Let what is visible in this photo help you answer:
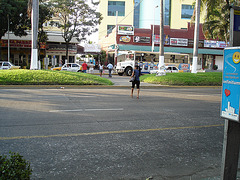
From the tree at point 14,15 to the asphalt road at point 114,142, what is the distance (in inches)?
957

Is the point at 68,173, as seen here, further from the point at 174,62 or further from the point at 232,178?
the point at 174,62

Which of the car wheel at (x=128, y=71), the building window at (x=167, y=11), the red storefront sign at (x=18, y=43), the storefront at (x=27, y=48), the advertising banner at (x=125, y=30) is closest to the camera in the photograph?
the car wheel at (x=128, y=71)

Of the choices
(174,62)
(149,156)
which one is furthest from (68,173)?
(174,62)

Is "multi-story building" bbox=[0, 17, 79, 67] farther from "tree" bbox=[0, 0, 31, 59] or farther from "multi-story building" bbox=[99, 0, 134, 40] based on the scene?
"multi-story building" bbox=[99, 0, 134, 40]

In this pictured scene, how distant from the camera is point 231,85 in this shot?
3.12 meters

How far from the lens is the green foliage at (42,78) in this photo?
16.4 meters

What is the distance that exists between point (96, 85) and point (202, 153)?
13366mm

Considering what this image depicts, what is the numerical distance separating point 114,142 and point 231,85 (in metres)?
3.08

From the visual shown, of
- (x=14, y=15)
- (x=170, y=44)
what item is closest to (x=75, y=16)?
(x=14, y=15)

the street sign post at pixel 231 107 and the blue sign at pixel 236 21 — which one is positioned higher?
the blue sign at pixel 236 21

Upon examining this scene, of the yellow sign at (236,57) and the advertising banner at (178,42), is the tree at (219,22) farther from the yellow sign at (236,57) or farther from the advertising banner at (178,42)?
the yellow sign at (236,57)

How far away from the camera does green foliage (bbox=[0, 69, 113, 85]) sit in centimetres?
1644

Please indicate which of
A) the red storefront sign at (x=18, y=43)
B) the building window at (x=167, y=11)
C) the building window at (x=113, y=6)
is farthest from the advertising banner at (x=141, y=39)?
the building window at (x=167, y=11)

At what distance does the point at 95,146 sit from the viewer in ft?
17.2
